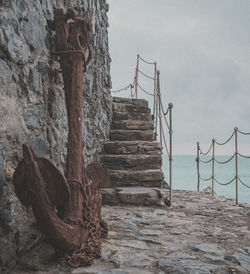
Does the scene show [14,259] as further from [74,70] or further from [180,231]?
[180,231]

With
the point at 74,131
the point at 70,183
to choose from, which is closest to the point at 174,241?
Answer: the point at 70,183

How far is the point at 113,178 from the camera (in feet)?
14.3

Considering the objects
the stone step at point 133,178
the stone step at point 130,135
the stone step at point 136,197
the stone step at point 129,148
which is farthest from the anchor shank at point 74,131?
the stone step at point 130,135

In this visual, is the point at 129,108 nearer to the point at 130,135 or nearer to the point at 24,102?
the point at 130,135

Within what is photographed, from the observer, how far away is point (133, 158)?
465 cm

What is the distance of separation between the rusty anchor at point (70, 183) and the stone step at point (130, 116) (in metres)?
3.77

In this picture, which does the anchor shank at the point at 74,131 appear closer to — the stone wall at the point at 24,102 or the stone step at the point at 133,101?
the stone wall at the point at 24,102

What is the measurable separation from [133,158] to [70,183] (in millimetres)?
2861

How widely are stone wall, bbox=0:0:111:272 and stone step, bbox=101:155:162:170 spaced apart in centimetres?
221

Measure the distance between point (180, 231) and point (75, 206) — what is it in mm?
1269

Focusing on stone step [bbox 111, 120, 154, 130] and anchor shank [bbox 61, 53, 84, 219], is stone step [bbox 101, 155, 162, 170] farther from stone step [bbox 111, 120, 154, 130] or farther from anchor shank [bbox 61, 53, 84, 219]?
anchor shank [bbox 61, 53, 84, 219]

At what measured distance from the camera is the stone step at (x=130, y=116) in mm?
6024

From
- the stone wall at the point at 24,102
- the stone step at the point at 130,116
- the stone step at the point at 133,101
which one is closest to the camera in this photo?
the stone wall at the point at 24,102

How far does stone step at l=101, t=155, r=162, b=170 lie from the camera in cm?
464
